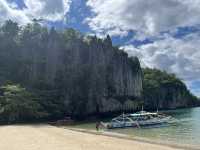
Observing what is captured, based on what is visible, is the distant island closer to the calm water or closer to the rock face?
the rock face

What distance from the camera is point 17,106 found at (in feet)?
181

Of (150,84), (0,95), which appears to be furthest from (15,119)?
(150,84)

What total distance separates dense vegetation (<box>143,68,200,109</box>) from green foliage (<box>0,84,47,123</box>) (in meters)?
66.4

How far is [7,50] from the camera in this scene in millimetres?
75688

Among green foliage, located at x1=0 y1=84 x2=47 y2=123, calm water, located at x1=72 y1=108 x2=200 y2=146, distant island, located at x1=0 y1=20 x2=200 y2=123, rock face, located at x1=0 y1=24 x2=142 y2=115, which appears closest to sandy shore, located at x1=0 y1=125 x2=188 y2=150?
calm water, located at x1=72 y1=108 x2=200 y2=146

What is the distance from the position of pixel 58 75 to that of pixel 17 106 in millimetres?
21566

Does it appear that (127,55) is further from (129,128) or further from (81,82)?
(129,128)

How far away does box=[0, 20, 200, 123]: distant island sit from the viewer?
58906 mm

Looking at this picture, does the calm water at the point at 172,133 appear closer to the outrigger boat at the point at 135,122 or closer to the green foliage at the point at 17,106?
the outrigger boat at the point at 135,122

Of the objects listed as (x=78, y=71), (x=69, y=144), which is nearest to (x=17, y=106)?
(x=78, y=71)

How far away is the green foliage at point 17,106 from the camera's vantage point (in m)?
54.8

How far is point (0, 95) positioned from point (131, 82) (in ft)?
171

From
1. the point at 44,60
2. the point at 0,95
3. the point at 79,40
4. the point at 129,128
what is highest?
the point at 79,40

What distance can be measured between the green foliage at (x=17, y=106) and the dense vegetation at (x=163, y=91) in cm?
6645
